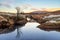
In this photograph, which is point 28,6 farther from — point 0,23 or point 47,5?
point 0,23

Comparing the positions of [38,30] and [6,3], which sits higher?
[6,3]

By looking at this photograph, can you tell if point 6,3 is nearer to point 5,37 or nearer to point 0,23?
point 0,23

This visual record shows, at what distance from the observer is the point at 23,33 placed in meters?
1.71

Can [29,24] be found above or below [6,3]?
below

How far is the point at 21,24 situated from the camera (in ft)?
5.62

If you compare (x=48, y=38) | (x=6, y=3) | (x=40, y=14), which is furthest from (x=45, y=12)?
(x=6, y=3)

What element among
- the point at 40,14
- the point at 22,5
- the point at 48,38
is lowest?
the point at 48,38

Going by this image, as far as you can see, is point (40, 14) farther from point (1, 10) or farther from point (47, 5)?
point (1, 10)

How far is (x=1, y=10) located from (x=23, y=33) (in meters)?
0.42

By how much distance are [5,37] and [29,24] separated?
1.17ft

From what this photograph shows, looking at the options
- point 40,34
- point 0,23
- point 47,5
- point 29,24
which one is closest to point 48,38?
point 40,34

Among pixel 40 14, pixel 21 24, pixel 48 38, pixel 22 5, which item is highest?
pixel 22 5

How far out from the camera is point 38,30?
67.6 inches

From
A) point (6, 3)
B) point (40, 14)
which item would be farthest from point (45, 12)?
point (6, 3)
